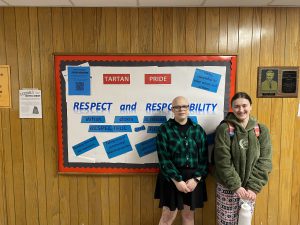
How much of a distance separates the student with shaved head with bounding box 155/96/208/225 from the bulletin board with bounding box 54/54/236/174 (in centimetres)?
29

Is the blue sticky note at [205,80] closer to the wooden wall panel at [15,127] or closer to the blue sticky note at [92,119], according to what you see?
the blue sticky note at [92,119]

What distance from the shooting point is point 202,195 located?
2.20m

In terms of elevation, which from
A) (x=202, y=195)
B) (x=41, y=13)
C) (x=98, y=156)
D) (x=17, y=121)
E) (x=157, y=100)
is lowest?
(x=202, y=195)

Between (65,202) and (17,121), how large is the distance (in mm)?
901

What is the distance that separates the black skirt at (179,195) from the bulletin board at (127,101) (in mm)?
296

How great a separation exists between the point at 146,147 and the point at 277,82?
136 cm

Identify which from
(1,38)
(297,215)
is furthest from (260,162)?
(1,38)

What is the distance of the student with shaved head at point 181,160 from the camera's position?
81.9 inches

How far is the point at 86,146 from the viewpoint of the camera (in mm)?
2443

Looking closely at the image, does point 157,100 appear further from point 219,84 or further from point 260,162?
point 260,162

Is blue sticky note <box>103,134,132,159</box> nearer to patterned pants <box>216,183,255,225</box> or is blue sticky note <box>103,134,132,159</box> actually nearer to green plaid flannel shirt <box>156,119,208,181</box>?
green plaid flannel shirt <box>156,119,208,181</box>

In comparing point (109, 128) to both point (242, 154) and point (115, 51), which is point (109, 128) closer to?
point (115, 51)

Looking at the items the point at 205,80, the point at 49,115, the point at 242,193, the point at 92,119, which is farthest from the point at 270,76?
the point at 49,115

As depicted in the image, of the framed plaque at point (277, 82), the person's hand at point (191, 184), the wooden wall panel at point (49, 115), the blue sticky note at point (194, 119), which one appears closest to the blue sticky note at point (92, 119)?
the wooden wall panel at point (49, 115)
